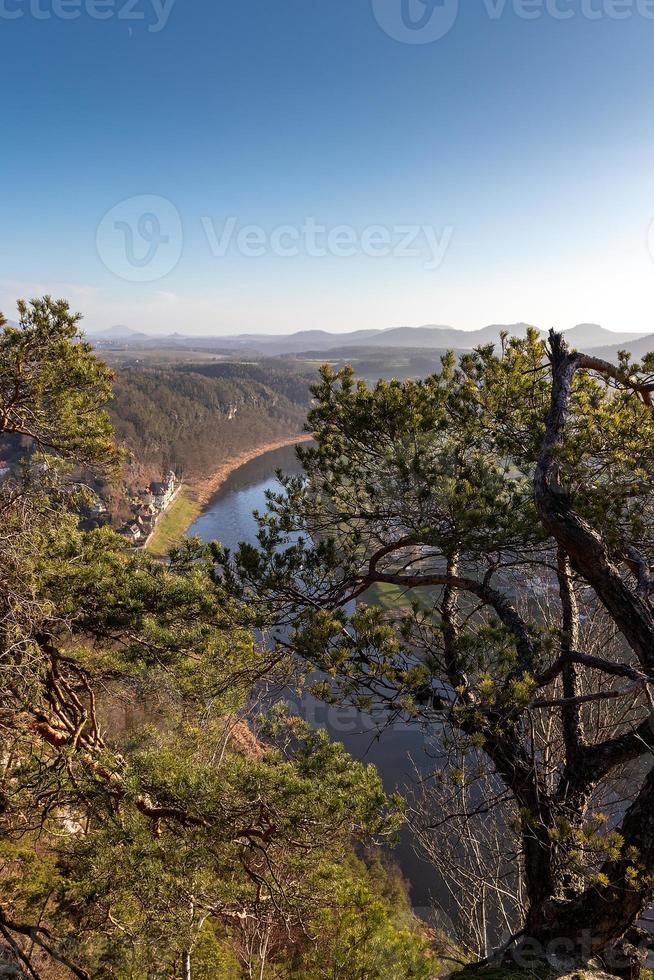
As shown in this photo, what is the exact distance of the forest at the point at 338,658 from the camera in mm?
2844

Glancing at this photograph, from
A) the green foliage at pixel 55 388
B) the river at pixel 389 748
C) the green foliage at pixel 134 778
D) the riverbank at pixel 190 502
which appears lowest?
the river at pixel 389 748

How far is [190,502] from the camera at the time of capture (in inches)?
2076

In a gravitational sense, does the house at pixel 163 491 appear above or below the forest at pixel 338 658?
below

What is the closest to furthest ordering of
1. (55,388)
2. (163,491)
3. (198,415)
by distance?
(55,388), (163,491), (198,415)

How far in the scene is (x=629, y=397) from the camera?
383 centimetres

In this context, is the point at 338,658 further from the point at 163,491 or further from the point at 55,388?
the point at 163,491

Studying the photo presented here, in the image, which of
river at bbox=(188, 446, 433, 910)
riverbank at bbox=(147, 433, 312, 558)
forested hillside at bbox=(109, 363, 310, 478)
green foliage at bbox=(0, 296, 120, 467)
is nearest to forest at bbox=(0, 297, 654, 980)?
green foliage at bbox=(0, 296, 120, 467)

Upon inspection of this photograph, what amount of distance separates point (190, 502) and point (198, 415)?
2828cm

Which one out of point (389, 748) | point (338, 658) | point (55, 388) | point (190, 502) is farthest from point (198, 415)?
point (338, 658)

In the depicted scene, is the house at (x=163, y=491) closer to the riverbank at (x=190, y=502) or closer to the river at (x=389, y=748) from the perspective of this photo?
the riverbank at (x=190, y=502)

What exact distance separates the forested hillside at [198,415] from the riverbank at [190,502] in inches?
75.8

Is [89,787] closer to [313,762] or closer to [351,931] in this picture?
[313,762]

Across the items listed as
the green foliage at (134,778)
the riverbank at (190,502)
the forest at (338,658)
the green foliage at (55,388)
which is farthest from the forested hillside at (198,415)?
the forest at (338,658)

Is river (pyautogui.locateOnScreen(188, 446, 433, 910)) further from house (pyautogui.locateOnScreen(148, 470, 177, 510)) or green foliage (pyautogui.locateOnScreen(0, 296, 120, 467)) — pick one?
house (pyautogui.locateOnScreen(148, 470, 177, 510))
